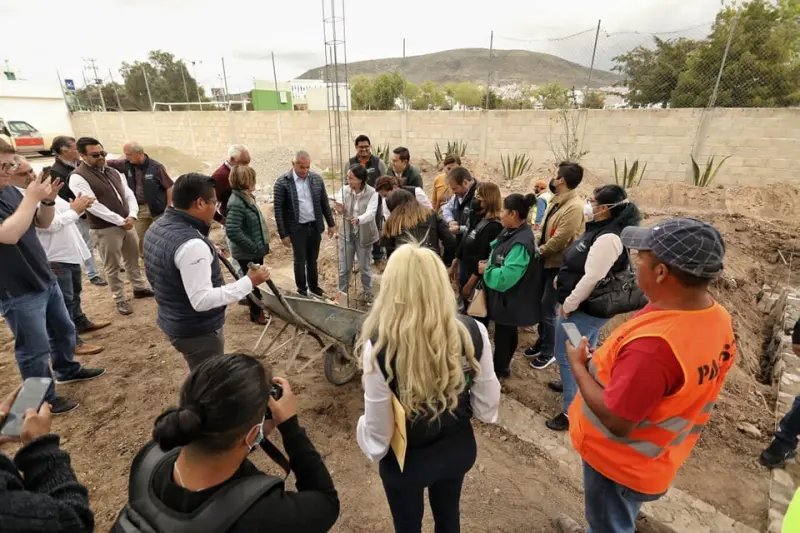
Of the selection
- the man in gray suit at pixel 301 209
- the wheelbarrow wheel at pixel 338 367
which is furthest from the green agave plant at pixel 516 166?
the wheelbarrow wheel at pixel 338 367

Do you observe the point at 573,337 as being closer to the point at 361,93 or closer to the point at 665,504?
the point at 665,504

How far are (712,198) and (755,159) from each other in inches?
58.6

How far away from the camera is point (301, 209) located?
4617mm

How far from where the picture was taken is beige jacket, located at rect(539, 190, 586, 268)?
121 inches

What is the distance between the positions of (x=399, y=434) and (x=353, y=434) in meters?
Answer: 1.64

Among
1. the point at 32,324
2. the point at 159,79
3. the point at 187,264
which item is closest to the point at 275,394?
the point at 187,264

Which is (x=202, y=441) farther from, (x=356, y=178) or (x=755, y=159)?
(x=755, y=159)

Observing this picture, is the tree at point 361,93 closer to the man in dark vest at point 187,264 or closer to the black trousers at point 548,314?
the black trousers at point 548,314

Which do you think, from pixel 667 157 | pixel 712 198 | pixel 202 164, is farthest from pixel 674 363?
pixel 202 164

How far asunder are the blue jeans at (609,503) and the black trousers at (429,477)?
22.1 inches

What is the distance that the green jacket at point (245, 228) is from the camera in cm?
385

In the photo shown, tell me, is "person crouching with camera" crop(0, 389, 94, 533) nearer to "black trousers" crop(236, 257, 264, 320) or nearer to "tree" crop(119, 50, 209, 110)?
"black trousers" crop(236, 257, 264, 320)

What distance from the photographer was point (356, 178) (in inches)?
177

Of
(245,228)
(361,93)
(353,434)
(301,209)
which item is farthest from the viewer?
(361,93)
